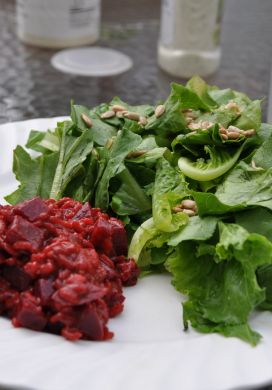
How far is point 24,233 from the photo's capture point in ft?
3.74

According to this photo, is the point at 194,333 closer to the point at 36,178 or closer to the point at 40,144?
the point at 36,178

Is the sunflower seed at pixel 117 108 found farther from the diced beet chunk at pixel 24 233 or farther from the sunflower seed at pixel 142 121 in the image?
the diced beet chunk at pixel 24 233

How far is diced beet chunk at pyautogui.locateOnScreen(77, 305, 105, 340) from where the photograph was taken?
1.05 metres

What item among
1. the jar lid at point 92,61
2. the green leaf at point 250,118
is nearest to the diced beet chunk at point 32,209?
the green leaf at point 250,118

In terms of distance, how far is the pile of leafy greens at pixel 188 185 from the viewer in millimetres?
1129

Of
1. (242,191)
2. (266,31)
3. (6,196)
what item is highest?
(242,191)

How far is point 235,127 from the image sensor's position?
1.40m

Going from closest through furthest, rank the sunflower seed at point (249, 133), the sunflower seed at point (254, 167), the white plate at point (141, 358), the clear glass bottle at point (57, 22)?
1. the white plate at point (141, 358)
2. the sunflower seed at point (254, 167)
3. the sunflower seed at point (249, 133)
4. the clear glass bottle at point (57, 22)

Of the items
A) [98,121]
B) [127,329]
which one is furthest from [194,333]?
[98,121]

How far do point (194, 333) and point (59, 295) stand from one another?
207mm

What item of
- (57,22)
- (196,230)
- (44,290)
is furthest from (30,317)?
(57,22)

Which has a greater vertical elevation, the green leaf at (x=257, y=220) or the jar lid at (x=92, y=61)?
the green leaf at (x=257, y=220)

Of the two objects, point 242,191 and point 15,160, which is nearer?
point 242,191

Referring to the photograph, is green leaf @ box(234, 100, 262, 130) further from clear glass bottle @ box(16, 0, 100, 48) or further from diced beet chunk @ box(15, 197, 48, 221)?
clear glass bottle @ box(16, 0, 100, 48)
